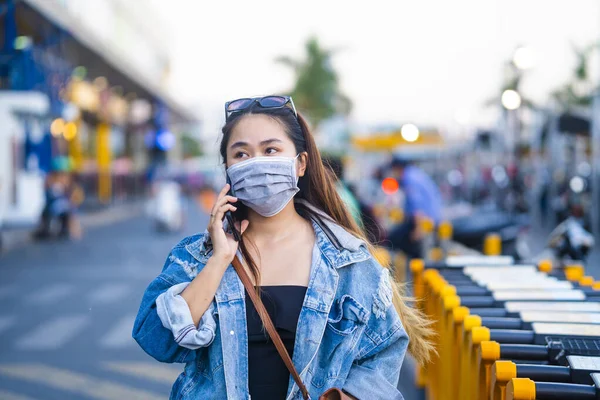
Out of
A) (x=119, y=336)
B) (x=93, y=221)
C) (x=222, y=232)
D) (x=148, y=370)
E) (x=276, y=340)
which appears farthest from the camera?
(x=93, y=221)

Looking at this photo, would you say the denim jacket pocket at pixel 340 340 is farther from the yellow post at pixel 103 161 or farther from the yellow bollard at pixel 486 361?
the yellow post at pixel 103 161

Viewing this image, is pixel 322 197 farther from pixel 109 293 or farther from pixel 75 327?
pixel 109 293

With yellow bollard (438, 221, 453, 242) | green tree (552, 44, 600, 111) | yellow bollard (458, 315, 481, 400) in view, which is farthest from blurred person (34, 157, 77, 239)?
green tree (552, 44, 600, 111)

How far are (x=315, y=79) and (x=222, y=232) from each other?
46.0 meters

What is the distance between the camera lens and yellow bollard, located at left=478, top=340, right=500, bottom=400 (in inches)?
109

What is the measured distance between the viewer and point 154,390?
6.14m

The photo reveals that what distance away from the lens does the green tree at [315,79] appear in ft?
157

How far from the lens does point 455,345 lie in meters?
3.63

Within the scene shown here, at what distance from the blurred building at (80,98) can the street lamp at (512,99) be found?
930 cm

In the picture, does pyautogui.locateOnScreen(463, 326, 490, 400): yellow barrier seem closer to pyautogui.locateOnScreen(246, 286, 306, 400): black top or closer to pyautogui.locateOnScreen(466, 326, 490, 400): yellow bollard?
pyautogui.locateOnScreen(466, 326, 490, 400): yellow bollard

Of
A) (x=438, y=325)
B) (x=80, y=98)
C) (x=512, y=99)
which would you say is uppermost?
(x=80, y=98)

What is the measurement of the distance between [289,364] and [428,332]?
712mm

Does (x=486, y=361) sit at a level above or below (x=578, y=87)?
below

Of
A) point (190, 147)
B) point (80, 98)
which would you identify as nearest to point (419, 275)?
point (80, 98)
